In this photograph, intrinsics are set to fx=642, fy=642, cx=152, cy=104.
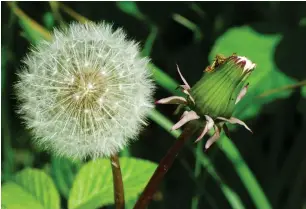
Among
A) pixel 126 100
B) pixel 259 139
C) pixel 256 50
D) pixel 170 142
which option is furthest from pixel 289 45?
pixel 126 100

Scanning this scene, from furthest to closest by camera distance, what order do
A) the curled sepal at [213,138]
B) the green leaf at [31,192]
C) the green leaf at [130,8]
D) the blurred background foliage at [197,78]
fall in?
the green leaf at [130,8], the blurred background foliage at [197,78], the green leaf at [31,192], the curled sepal at [213,138]

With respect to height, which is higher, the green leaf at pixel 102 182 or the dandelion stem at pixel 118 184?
the dandelion stem at pixel 118 184

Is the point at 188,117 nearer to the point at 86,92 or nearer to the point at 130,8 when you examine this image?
the point at 86,92

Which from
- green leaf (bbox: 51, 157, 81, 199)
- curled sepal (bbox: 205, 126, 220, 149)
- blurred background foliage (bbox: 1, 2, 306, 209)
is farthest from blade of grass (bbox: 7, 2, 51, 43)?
curled sepal (bbox: 205, 126, 220, 149)

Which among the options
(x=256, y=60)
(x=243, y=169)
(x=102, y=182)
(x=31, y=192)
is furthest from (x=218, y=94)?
(x=256, y=60)

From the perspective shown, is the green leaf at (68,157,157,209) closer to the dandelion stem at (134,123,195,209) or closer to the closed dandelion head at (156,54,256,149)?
the dandelion stem at (134,123,195,209)

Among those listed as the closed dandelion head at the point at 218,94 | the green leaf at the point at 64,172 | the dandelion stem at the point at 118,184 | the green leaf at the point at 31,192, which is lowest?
the green leaf at the point at 64,172

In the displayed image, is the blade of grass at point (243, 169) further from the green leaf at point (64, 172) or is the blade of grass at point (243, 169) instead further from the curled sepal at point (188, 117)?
the curled sepal at point (188, 117)

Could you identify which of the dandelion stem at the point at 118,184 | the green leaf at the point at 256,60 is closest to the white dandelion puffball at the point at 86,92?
the dandelion stem at the point at 118,184
